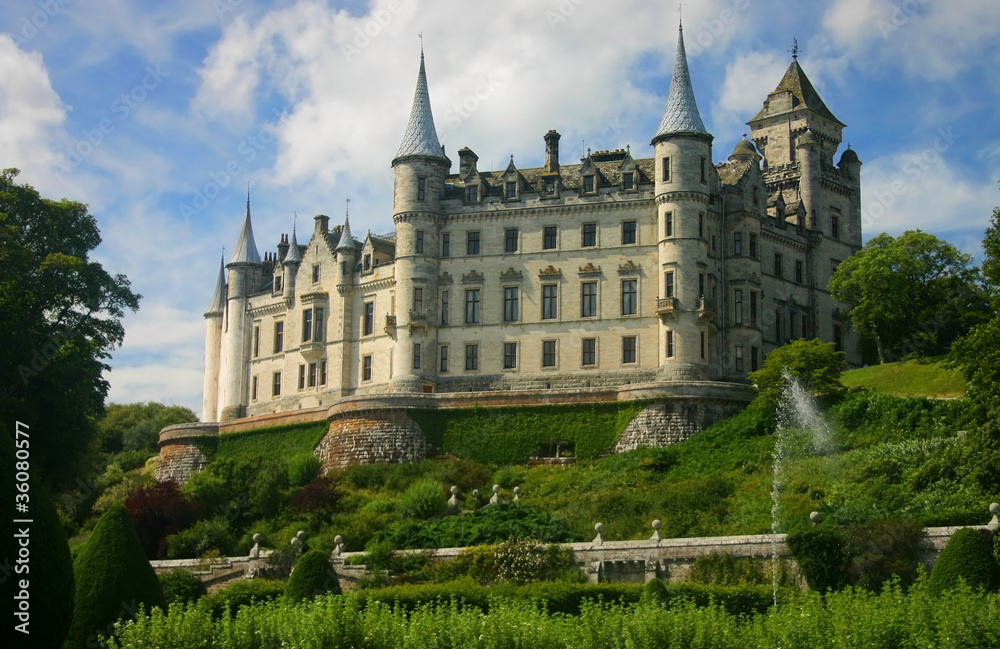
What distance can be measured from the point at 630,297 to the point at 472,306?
766 cm

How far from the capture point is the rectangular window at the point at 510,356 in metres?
67.0

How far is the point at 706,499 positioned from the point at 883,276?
2105 centimetres

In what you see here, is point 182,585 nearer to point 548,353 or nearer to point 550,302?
point 548,353

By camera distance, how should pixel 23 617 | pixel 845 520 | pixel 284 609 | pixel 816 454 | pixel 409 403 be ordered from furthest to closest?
pixel 409 403 → pixel 816 454 → pixel 845 520 → pixel 284 609 → pixel 23 617

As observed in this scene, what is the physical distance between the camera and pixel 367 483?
58.7 meters

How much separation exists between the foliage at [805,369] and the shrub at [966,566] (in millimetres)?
23213

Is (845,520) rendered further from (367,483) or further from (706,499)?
(367,483)

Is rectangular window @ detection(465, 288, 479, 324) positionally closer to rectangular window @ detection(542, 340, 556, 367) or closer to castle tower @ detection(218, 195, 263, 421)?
rectangular window @ detection(542, 340, 556, 367)

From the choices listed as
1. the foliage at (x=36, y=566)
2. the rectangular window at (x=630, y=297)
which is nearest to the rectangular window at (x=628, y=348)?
the rectangular window at (x=630, y=297)

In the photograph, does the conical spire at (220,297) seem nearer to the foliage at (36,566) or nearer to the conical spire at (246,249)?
the conical spire at (246,249)

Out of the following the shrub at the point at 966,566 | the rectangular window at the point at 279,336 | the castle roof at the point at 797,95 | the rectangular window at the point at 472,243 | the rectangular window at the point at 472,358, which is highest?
the castle roof at the point at 797,95

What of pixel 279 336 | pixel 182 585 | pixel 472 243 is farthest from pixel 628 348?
pixel 182 585

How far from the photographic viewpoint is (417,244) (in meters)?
68.6

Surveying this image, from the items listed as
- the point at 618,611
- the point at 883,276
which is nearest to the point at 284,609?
the point at 618,611
